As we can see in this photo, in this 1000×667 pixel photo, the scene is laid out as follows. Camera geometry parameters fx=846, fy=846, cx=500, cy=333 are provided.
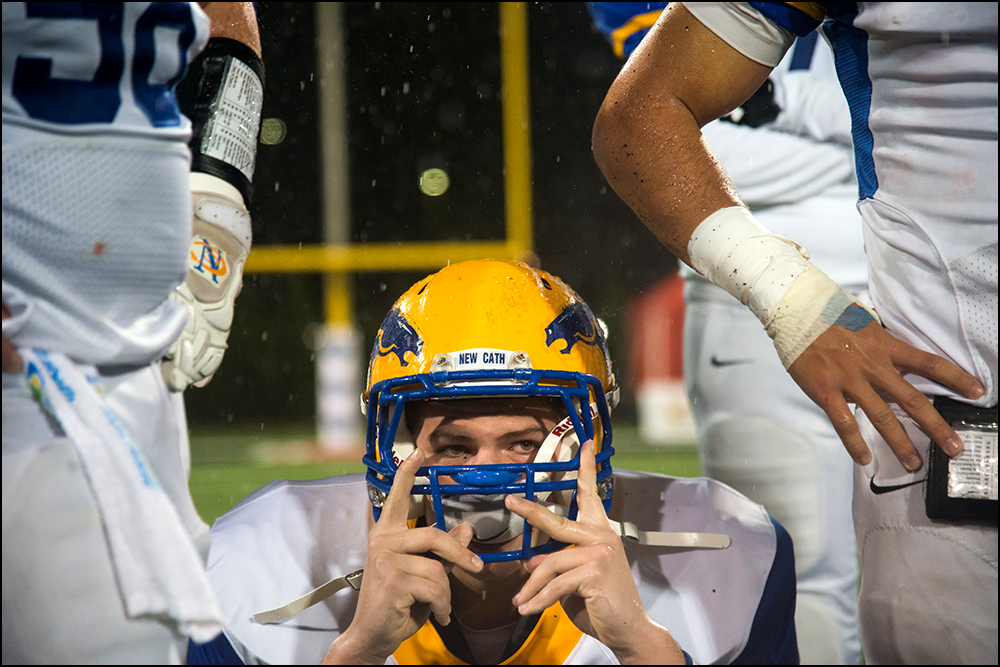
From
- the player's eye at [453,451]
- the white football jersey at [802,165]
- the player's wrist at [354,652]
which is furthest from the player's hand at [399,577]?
the white football jersey at [802,165]

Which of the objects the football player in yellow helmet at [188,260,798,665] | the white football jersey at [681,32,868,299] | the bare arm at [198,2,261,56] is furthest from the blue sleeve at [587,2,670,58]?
the bare arm at [198,2,261,56]

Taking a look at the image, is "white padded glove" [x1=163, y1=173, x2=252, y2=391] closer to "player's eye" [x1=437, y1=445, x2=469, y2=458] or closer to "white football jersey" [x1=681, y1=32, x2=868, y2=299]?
"player's eye" [x1=437, y1=445, x2=469, y2=458]

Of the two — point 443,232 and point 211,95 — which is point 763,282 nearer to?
point 211,95

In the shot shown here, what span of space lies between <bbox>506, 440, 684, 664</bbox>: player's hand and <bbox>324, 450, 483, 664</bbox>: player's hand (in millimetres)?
87

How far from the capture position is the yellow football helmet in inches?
46.8

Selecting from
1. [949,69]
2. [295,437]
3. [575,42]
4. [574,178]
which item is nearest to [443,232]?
[574,178]

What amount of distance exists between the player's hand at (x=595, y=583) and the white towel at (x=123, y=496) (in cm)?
44

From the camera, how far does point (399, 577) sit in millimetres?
1112

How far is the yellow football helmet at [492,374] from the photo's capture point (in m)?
1.19

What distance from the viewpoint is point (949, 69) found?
968 mm

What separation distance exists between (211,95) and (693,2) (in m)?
0.67

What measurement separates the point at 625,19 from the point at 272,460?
3.85 m

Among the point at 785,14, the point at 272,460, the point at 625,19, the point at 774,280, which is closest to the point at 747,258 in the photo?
the point at 774,280

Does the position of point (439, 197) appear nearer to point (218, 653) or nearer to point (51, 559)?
point (218, 653)
